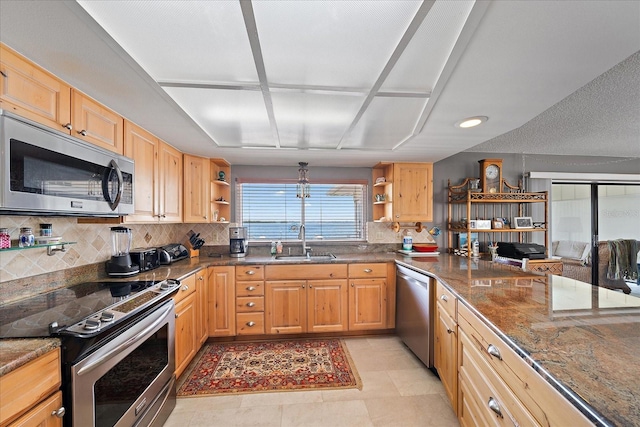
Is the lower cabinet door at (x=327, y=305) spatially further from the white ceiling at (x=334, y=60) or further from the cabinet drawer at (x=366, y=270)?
the white ceiling at (x=334, y=60)

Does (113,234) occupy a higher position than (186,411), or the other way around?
(113,234)

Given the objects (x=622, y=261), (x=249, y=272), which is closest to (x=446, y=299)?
(x=249, y=272)

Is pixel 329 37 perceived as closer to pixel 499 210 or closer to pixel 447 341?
A: pixel 447 341

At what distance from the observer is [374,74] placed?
1.48m

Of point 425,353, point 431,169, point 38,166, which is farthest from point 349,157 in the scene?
point 38,166

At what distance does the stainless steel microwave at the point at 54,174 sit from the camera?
1.12 metres

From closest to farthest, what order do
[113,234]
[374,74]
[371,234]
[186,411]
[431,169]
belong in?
[374,74]
[186,411]
[113,234]
[431,169]
[371,234]

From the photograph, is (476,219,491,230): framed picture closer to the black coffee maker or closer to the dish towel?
the dish towel

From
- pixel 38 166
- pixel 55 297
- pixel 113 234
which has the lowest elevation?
pixel 55 297

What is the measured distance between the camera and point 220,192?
3.63 metres

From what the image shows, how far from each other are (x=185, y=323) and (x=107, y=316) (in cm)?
113

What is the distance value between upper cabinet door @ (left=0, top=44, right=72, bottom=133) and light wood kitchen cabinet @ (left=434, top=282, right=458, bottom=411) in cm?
249

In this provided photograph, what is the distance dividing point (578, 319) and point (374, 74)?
4.84ft

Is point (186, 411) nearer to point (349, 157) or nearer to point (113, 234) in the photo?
point (113, 234)
